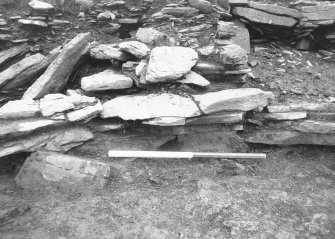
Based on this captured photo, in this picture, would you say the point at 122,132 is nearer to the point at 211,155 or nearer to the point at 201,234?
the point at 211,155

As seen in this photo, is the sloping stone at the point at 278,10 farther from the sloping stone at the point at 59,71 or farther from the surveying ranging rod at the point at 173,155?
the sloping stone at the point at 59,71

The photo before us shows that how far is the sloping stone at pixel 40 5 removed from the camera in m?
7.72

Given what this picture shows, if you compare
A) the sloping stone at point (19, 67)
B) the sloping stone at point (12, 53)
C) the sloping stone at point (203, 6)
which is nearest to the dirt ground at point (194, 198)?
the sloping stone at point (19, 67)

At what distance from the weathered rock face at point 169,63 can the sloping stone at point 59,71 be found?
1.64 meters

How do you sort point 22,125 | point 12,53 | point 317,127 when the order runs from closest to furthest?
point 22,125, point 317,127, point 12,53

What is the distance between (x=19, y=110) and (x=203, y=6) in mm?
5025

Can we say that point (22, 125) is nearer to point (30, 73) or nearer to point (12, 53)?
point (30, 73)

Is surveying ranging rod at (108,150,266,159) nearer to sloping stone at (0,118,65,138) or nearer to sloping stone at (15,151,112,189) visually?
sloping stone at (15,151,112,189)

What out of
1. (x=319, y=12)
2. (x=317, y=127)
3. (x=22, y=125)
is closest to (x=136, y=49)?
(x=22, y=125)

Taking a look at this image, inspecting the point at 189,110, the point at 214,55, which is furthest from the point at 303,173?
the point at 214,55

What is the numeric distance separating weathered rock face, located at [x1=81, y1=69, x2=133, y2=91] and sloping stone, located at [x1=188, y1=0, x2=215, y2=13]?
9.97 feet

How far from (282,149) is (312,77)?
2151 millimetres

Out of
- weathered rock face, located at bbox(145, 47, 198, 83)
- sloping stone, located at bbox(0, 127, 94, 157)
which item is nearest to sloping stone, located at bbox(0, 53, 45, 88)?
sloping stone, located at bbox(0, 127, 94, 157)

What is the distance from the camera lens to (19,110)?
5617 millimetres
